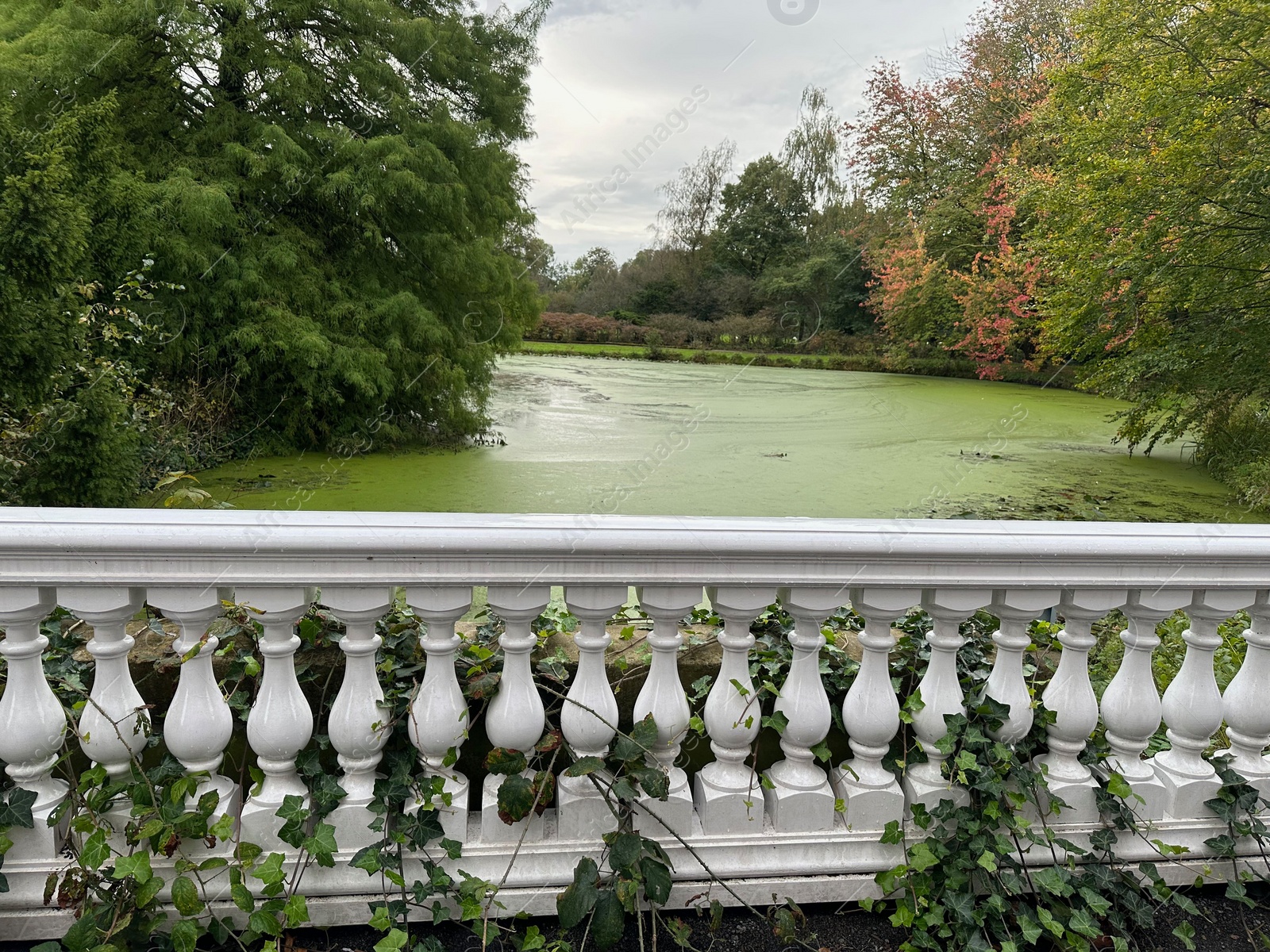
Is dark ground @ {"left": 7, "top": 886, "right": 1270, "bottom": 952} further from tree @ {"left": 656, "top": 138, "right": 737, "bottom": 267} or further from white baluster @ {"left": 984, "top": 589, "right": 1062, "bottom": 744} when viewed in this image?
tree @ {"left": 656, "top": 138, "right": 737, "bottom": 267}

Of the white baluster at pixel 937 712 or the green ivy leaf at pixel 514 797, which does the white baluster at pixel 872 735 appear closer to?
the white baluster at pixel 937 712

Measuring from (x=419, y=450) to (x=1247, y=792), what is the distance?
19.2 ft

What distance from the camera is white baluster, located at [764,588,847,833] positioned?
1.03 m

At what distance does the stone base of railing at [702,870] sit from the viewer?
948 millimetres

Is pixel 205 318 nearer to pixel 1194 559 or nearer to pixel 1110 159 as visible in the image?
pixel 1194 559

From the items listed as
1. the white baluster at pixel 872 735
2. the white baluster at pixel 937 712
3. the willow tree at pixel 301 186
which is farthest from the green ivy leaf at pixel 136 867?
the willow tree at pixel 301 186

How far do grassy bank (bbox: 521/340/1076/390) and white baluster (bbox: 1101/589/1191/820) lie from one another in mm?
11200

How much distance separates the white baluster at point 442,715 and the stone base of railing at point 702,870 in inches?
2.1

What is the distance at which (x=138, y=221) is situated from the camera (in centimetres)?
485

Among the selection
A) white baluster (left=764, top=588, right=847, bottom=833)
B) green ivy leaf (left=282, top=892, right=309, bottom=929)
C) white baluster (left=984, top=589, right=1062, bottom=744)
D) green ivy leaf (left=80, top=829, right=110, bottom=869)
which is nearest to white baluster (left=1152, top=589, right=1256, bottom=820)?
white baluster (left=984, top=589, right=1062, bottom=744)

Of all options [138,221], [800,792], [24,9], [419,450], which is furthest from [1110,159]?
[24,9]

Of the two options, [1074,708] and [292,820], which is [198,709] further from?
[1074,708]

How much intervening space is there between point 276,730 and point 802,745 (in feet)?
2.25

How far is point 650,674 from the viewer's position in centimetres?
102
